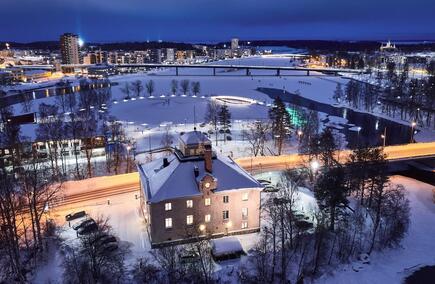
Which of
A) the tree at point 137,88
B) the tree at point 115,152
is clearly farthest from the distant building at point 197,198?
the tree at point 137,88

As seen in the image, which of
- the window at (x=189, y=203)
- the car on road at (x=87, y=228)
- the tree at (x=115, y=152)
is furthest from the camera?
the tree at (x=115, y=152)

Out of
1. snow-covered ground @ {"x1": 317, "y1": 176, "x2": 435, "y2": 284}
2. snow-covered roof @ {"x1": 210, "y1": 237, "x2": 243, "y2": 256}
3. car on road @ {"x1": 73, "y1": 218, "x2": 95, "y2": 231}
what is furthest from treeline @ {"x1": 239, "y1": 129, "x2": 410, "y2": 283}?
car on road @ {"x1": 73, "y1": 218, "x2": 95, "y2": 231}

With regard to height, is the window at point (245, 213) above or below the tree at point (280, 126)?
below

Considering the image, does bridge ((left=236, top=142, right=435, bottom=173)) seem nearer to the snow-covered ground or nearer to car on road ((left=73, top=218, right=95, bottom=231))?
the snow-covered ground

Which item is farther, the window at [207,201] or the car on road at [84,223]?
the car on road at [84,223]

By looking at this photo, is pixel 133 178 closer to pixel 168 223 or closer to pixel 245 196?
pixel 168 223

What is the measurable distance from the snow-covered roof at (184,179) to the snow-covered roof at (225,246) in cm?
414

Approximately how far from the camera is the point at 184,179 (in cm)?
3338

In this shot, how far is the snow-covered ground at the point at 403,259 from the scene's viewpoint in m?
31.1

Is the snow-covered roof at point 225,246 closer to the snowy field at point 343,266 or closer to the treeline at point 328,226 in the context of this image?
the snowy field at point 343,266

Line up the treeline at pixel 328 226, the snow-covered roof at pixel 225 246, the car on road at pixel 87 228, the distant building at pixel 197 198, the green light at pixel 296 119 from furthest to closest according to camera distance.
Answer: the green light at pixel 296 119 < the car on road at pixel 87 228 < the distant building at pixel 197 198 < the snow-covered roof at pixel 225 246 < the treeline at pixel 328 226

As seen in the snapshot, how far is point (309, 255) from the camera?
32.7 meters

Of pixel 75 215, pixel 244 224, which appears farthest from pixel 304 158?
pixel 75 215

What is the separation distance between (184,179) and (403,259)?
65.7 ft
